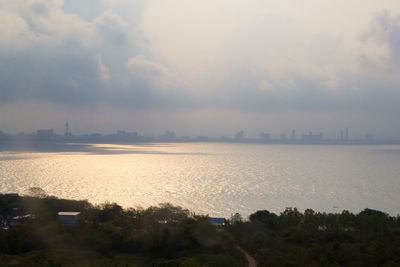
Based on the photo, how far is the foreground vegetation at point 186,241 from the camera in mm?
10594

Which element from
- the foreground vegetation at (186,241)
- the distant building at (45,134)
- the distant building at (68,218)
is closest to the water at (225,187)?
the foreground vegetation at (186,241)

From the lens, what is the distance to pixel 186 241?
13062mm

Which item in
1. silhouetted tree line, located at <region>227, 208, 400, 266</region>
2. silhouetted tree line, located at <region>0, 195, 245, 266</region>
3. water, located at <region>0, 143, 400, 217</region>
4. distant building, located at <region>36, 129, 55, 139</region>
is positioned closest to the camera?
silhouetted tree line, located at <region>227, 208, 400, 266</region>

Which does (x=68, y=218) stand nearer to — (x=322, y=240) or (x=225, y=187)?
(x=322, y=240)

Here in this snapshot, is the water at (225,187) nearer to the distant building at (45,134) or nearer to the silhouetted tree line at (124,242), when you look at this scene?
the silhouetted tree line at (124,242)

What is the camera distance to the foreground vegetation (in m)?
10.6

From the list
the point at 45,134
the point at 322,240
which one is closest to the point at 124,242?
the point at 322,240

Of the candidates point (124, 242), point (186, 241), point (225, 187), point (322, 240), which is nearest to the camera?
point (124, 242)

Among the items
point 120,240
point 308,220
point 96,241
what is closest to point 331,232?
point 308,220

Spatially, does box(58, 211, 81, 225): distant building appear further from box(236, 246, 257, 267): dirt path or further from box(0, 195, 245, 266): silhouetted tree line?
box(236, 246, 257, 267): dirt path

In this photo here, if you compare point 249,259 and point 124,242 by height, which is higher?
point 124,242

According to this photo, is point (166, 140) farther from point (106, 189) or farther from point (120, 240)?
point (120, 240)

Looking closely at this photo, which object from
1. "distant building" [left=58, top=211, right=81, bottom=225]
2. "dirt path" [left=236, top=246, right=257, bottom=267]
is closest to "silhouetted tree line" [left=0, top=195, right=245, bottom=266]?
"dirt path" [left=236, top=246, right=257, bottom=267]

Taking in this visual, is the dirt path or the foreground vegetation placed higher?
the foreground vegetation
